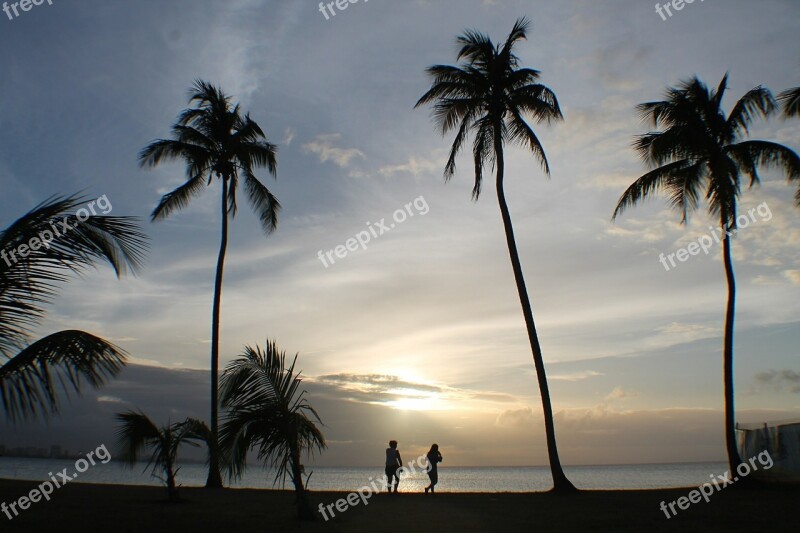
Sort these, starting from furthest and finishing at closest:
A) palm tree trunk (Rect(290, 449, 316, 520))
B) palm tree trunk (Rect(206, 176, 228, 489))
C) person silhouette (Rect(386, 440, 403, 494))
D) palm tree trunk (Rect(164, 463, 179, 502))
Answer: palm tree trunk (Rect(206, 176, 228, 489))
person silhouette (Rect(386, 440, 403, 494))
palm tree trunk (Rect(164, 463, 179, 502))
palm tree trunk (Rect(290, 449, 316, 520))

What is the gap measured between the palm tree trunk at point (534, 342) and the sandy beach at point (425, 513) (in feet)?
3.43

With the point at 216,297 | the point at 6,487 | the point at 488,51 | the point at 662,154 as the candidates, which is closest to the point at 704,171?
the point at 662,154

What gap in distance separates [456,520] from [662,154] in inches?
618

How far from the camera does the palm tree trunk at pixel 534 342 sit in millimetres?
18531

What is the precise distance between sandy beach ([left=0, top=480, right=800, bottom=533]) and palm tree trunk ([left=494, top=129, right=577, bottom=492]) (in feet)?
3.43

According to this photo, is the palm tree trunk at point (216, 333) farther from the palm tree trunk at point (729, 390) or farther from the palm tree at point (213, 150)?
the palm tree trunk at point (729, 390)

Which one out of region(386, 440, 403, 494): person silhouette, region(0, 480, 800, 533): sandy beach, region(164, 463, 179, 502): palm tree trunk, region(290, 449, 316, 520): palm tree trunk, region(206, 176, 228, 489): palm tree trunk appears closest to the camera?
region(0, 480, 800, 533): sandy beach

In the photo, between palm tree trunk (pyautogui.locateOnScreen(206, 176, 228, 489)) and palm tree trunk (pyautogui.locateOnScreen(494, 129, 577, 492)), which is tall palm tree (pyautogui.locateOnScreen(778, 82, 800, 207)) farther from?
palm tree trunk (pyautogui.locateOnScreen(206, 176, 228, 489))

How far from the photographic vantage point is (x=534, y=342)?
19.8 m

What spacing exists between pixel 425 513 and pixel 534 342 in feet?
27.1

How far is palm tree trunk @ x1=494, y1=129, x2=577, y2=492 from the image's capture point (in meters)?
18.5

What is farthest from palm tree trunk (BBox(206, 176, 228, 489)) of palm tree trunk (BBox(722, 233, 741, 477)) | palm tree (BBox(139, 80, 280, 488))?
palm tree trunk (BBox(722, 233, 741, 477))

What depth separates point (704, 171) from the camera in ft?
69.3

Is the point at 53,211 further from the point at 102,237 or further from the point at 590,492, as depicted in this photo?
the point at 590,492
